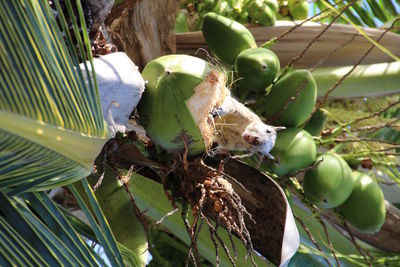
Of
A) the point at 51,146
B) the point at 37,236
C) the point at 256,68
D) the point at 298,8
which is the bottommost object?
the point at 298,8

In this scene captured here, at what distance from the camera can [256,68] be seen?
4.31 ft

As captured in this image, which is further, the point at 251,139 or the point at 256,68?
the point at 256,68

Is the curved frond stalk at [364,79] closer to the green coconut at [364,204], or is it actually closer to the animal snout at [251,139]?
the green coconut at [364,204]

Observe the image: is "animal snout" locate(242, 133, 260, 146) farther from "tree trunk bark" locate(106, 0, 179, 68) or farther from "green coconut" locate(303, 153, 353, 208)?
"tree trunk bark" locate(106, 0, 179, 68)

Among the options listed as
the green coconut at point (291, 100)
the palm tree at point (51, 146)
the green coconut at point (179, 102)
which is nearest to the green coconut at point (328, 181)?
the green coconut at point (291, 100)

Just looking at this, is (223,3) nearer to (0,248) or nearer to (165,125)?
(165,125)

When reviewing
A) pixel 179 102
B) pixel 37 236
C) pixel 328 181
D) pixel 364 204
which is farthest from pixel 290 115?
pixel 37 236

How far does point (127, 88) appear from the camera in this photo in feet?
3.10

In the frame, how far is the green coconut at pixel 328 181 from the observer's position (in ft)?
4.35

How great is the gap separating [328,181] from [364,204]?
0.52 feet

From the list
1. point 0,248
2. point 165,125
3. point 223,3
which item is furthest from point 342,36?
point 0,248

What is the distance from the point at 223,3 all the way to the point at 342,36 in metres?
0.33

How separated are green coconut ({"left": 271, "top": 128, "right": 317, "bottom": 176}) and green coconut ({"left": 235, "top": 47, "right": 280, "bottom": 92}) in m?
0.11

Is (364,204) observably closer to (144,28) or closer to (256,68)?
(256,68)
